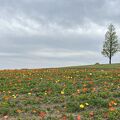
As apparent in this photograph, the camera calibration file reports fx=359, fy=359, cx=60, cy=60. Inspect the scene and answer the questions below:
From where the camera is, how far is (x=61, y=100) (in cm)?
1284

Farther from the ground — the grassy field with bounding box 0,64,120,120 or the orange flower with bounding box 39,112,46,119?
the grassy field with bounding box 0,64,120,120

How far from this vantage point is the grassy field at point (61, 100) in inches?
431

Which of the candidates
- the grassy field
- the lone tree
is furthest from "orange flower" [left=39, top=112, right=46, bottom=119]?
the lone tree

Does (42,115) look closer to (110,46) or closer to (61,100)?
(61,100)

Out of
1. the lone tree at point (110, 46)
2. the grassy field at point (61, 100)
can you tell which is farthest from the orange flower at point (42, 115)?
the lone tree at point (110, 46)

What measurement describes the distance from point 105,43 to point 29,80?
56.6m

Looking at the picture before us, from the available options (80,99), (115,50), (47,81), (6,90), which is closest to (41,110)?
(80,99)

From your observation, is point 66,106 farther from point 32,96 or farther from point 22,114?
point 32,96

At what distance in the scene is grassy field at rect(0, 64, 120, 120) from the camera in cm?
1095

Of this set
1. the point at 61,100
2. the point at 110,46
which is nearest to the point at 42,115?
the point at 61,100

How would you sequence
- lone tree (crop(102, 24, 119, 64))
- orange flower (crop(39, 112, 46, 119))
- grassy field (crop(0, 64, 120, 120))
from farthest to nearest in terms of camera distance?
lone tree (crop(102, 24, 119, 64))
grassy field (crop(0, 64, 120, 120))
orange flower (crop(39, 112, 46, 119))

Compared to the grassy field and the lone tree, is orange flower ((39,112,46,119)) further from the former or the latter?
the lone tree

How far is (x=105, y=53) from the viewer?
73812mm

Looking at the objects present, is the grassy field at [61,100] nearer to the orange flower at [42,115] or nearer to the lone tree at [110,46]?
the orange flower at [42,115]
